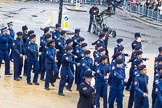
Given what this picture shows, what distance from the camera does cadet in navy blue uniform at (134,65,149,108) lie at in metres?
14.3

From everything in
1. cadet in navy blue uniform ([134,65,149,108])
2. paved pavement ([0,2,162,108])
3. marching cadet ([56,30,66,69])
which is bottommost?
paved pavement ([0,2,162,108])

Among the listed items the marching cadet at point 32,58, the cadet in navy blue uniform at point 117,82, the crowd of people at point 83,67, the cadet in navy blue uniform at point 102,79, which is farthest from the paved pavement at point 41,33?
the cadet in navy blue uniform at point 117,82

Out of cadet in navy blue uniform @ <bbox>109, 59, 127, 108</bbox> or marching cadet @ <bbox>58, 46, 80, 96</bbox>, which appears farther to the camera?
marching cadet @ <bbox>58, 46, 80, 96</bbox>

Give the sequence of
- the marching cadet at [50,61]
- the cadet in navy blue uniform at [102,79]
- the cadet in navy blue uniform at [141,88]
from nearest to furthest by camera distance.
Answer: the cadet in navy blue uniform at [141,88] < the cadet in navy blue uniform at [102,79] < the marching cadet at [50,61]

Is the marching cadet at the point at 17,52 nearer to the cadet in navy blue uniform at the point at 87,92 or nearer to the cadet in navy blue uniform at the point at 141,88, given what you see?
the cadet in navy blue uniform at the point at 141,88

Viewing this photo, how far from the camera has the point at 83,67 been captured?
1672 centimetres

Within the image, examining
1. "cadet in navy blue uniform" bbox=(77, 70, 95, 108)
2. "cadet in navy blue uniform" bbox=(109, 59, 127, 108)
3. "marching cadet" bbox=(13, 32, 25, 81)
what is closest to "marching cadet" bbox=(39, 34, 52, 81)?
"marching cadet" bbox=(13, 32, 25, 81)

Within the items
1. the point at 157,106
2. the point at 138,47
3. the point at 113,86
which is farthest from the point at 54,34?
the point at 157,106

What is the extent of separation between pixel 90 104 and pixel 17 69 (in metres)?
6.32

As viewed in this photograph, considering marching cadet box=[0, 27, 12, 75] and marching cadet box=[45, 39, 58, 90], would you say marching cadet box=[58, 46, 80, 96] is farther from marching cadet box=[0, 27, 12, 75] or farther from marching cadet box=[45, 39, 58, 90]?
marching cadet box=[0, 27, 12, 75]

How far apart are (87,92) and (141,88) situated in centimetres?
288

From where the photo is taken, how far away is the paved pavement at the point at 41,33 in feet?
52.2

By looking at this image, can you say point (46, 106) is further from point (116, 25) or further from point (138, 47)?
point (116, 25)

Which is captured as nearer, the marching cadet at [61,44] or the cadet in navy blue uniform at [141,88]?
the cadet in navy blue uniform at [141,88]
